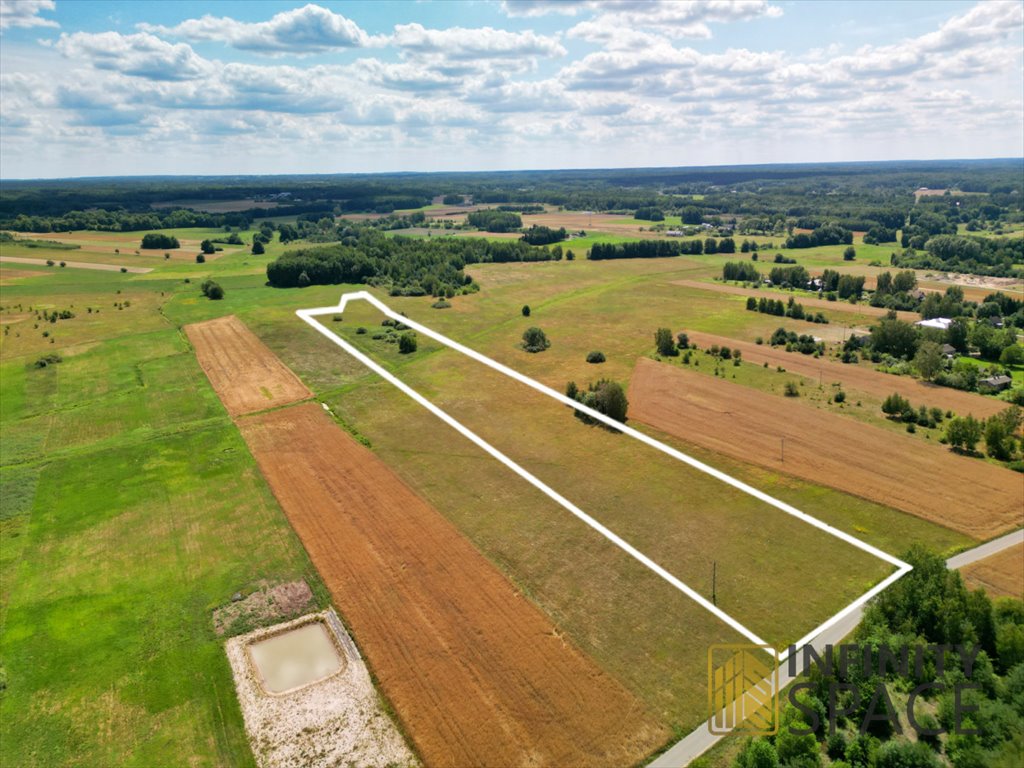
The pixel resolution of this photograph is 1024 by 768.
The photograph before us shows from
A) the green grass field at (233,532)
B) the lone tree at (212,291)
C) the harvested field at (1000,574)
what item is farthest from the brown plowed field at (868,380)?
the lone tree at (212,291)

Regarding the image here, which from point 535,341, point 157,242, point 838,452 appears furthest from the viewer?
point 157,242

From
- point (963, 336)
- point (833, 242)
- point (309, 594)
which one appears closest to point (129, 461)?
point (309, 594)

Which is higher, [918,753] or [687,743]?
[918,753]

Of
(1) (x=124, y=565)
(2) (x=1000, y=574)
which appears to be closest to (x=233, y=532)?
(1) (x=124, y=565)

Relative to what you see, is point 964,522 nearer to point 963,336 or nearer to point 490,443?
point 490,443

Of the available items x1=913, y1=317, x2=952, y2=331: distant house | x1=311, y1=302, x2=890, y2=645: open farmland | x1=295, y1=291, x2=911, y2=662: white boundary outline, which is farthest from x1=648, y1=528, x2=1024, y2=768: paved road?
x1=913, y1=317, x2=952, y2=331: distant house

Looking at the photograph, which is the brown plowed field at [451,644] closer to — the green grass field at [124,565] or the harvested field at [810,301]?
the green grass field at [124,565]

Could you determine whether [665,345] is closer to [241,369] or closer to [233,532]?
[241,369]
